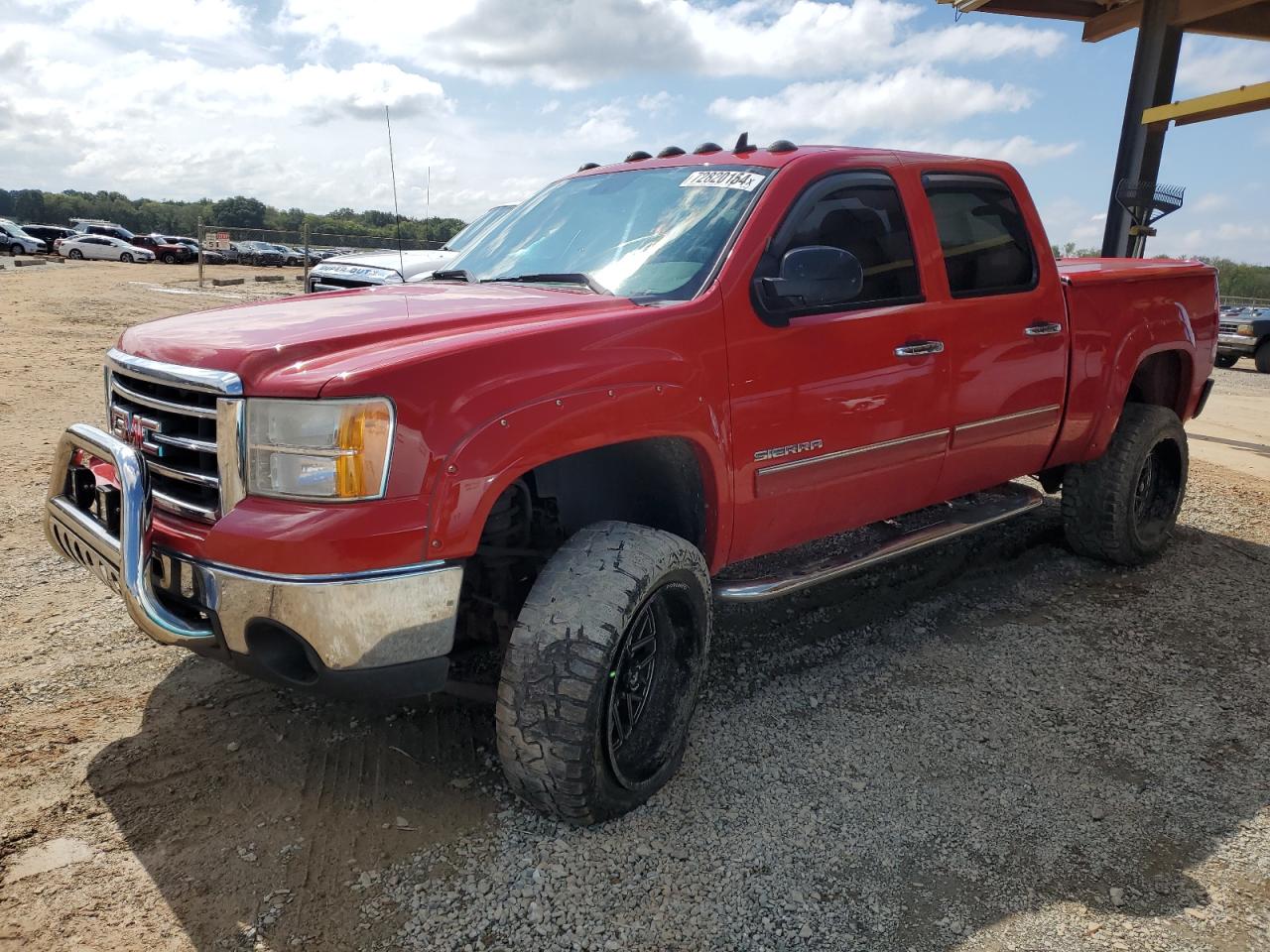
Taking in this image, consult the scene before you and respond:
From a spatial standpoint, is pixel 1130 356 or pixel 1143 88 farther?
pixel 1143 88

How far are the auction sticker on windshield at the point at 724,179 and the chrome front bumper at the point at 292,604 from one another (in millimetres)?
1786

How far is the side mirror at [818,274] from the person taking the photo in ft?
10.1

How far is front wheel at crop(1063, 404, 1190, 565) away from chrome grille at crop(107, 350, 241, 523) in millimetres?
4332

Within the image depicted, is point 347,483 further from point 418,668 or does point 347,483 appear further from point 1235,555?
point 1235,555

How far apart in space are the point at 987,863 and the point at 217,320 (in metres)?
2.85

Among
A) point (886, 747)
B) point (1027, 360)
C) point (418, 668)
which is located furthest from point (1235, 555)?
point (418, 668)

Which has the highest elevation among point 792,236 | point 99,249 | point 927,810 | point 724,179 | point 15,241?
point 15,241

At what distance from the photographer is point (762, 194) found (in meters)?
3.31

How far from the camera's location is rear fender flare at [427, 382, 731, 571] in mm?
2406

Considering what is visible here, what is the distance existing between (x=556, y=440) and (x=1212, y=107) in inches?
490

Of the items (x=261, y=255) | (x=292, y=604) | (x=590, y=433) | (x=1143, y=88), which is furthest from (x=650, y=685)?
(x=261, y=255)

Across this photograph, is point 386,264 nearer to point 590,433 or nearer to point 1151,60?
point 590,433

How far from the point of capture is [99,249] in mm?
42500

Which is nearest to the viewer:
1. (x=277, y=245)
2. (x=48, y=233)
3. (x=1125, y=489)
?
(x=1125, y=489)
